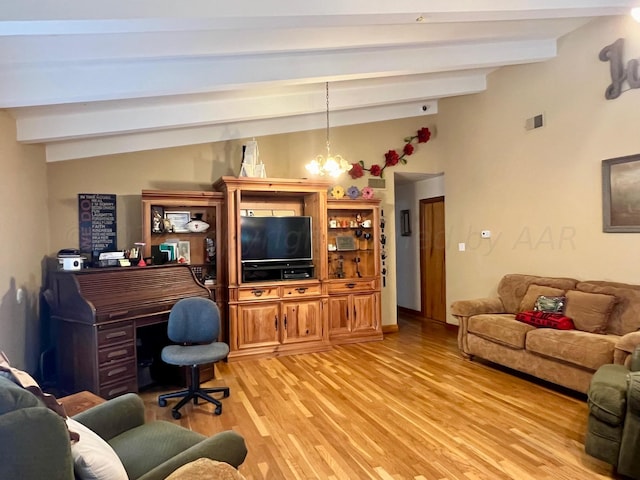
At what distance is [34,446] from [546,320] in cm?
418

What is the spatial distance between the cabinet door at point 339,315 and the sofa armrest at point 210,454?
3748 mm

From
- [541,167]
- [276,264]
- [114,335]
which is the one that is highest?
[541,167]

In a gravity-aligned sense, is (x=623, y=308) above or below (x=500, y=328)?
above

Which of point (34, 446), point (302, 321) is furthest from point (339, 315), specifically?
point (34, 446)

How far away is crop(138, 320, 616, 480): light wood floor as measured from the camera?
8.14ft

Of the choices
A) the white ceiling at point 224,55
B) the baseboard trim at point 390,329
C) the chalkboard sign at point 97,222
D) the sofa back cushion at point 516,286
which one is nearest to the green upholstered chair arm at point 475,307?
the sofa back cushion at point 516,286

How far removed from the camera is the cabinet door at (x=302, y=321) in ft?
16.4

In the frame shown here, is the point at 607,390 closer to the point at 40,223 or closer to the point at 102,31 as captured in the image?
the point at 102,31

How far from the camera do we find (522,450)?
266cm

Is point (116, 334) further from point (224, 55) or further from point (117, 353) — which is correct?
point (224, 55)

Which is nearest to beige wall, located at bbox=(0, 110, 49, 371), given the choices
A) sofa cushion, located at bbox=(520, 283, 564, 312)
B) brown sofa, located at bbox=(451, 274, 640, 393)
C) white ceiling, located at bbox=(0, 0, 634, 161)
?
white ceiling, located at bbox=(0, 0, 634, 161)

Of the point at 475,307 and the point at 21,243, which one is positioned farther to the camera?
the point at 475,307

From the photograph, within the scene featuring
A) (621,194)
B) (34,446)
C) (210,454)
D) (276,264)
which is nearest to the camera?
(34,446)

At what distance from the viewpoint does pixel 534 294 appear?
446 centimetres
